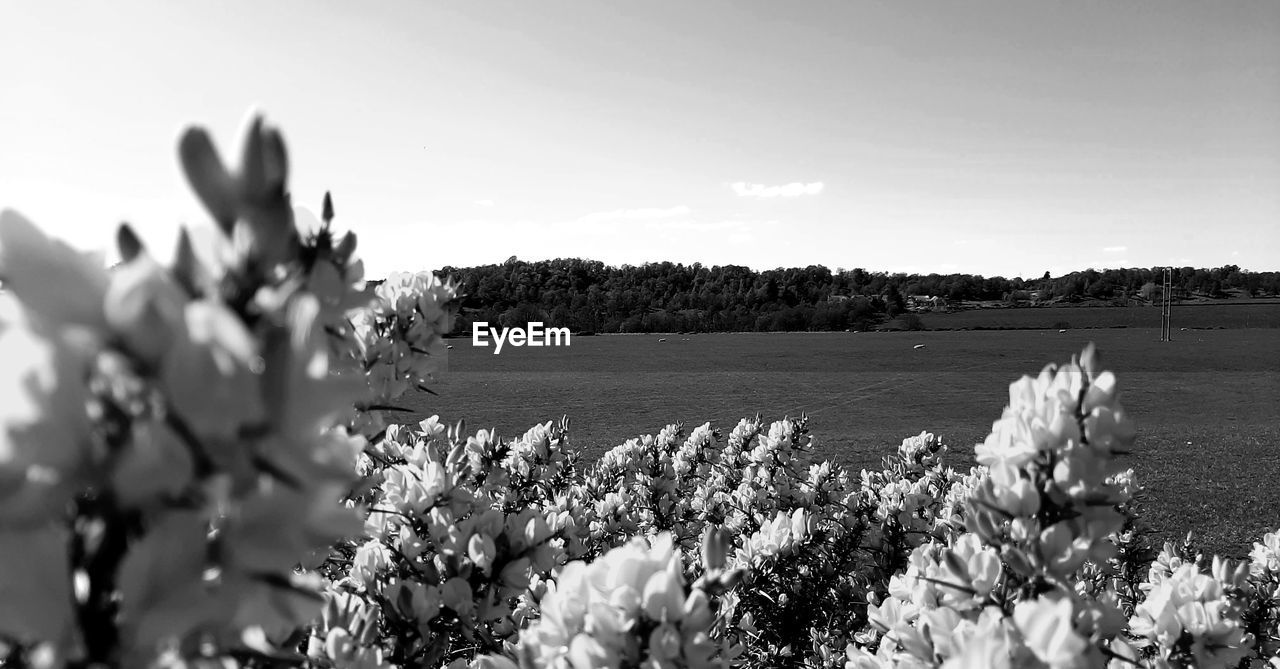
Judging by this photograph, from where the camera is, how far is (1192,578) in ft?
7.63

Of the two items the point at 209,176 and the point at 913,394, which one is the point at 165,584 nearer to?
the point at 209,176

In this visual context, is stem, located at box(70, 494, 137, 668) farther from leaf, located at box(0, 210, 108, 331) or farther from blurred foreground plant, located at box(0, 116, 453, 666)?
leaf, located at box(0, 210, 108, 331)

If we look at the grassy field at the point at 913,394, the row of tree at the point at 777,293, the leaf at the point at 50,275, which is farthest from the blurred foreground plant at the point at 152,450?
the row of tree at the point at 777,293

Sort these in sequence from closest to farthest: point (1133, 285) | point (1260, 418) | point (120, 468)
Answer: point (120, 468) → point (1260, 418) → point (1133, 285)

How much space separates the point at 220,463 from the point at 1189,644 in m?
2.70

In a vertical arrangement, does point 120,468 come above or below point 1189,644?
Result: above

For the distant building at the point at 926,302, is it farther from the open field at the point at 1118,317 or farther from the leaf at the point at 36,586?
the leaf at the point at 36,586

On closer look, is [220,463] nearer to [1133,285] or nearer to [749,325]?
[749,325]

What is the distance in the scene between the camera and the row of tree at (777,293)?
75.4 m

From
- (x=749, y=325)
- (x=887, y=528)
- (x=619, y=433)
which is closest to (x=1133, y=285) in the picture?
(x=749, y=325)

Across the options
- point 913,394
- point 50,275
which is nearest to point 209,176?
point 50,275

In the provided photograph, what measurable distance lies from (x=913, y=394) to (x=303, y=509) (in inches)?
1259

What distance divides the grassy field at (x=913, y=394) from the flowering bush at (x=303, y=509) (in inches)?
21.1

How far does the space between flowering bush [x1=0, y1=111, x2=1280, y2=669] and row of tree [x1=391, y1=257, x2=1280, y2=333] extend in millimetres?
64158
